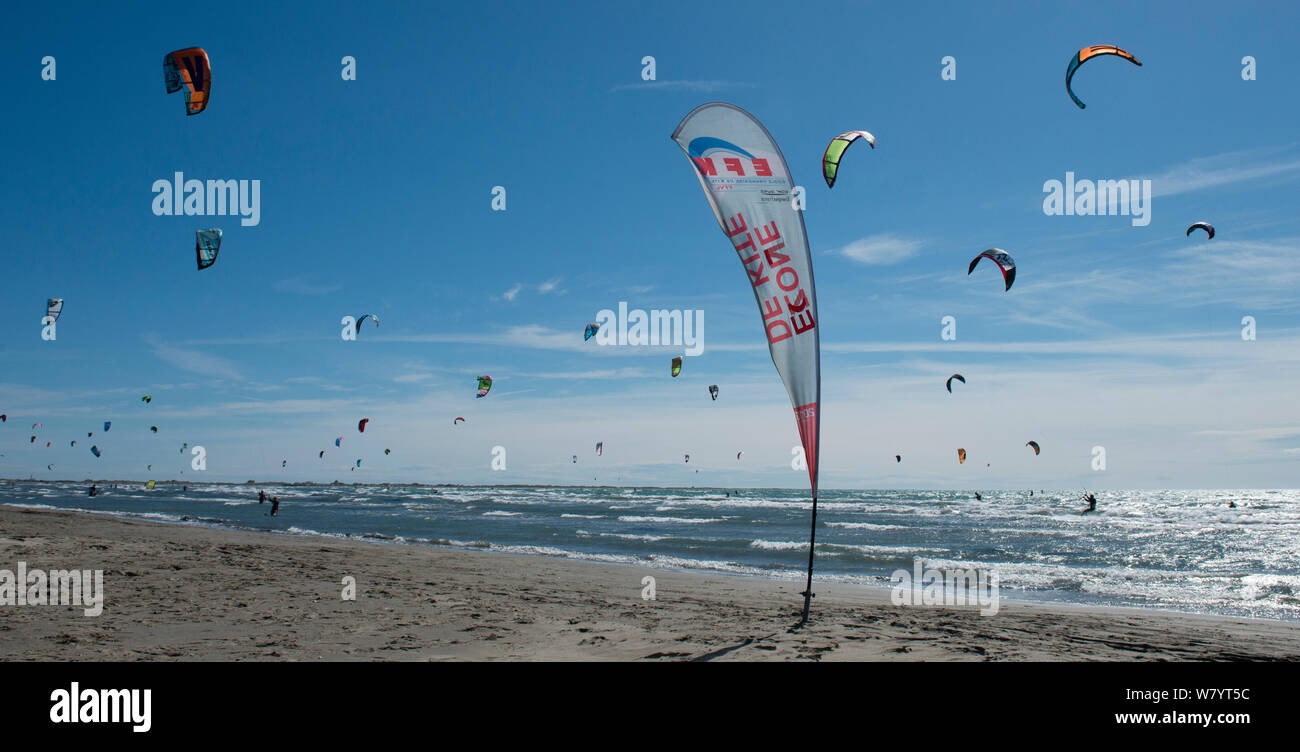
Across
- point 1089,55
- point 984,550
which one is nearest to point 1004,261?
point 1089,55

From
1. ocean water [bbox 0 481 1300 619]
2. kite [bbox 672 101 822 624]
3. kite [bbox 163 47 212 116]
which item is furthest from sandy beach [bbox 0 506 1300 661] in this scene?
kite [bbox 163 47 212 116]

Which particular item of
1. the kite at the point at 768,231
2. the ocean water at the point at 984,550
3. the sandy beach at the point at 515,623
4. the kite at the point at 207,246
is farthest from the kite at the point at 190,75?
the ocean water at the point at 984,550

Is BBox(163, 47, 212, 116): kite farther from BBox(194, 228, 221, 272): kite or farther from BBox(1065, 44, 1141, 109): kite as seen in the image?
BBox(1065, 44, 1141, 109): kite

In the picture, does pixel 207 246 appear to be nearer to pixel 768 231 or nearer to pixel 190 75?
pixel 190 75

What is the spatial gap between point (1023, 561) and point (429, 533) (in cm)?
2137

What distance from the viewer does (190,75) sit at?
12.5 m

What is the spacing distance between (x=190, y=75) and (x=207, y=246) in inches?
131

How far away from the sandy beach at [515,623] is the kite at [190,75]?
8074 millimetres

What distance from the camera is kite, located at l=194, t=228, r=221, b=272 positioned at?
13.8m

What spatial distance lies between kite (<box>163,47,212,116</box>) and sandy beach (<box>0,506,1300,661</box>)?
8.07m

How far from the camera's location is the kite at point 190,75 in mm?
12320
